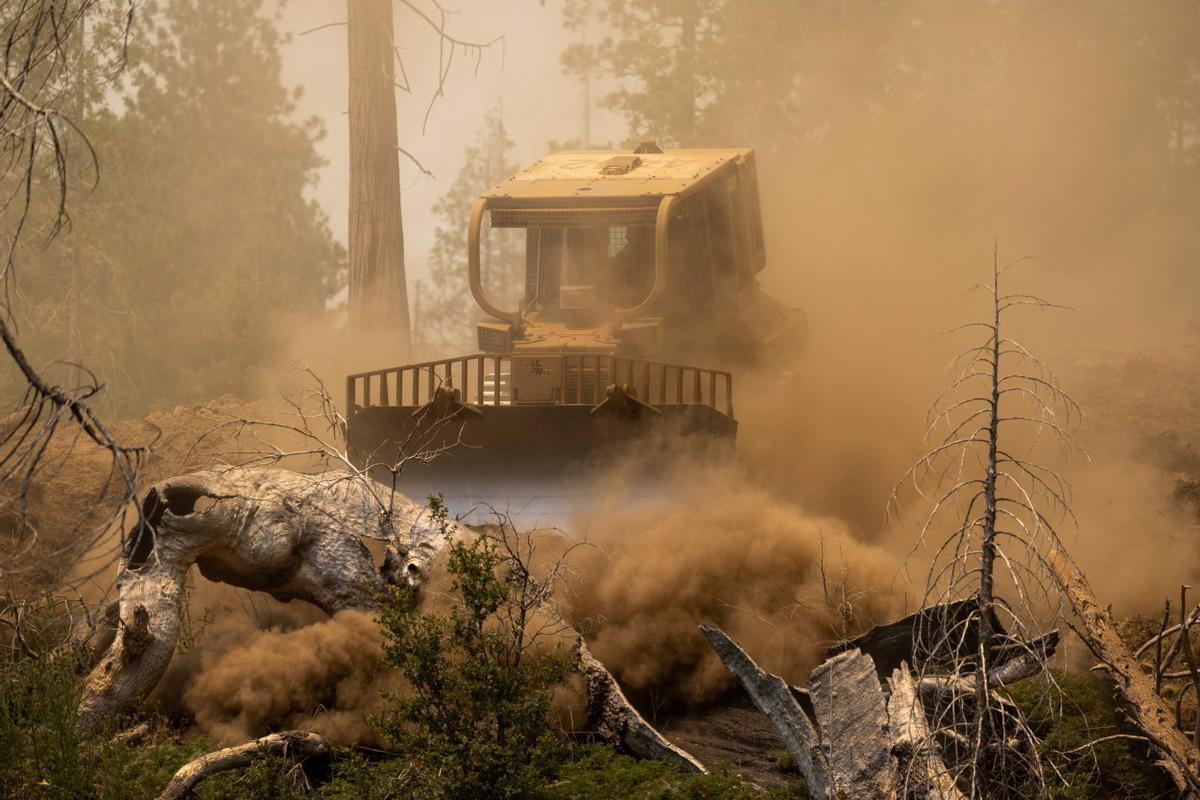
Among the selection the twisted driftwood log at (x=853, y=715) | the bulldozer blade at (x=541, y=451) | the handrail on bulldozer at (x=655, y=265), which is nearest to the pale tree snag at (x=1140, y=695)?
the twisted driftwood log at (x=853, y=715)

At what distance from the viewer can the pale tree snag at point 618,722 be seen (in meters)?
7.96

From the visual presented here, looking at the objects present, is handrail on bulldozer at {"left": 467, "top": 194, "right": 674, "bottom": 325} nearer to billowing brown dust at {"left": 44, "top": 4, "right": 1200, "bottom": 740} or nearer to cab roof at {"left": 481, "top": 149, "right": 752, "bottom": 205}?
cab roof at {"left": 481, "top": 149, "right": 752, "bottom": 205}

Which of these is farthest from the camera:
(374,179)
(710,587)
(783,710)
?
(374,179)

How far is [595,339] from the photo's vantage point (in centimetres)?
1222

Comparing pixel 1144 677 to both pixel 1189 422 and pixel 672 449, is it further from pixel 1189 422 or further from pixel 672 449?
pixel 1189 422

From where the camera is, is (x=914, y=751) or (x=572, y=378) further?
(x=572, y=378)

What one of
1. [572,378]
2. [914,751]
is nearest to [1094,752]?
[914,751]

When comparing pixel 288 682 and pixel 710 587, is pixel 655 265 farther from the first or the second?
pixel 288 682

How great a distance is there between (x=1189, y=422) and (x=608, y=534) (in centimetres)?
1004

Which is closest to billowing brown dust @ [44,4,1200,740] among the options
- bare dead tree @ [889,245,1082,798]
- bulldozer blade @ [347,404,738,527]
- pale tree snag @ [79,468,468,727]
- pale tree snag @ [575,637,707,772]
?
bulldozer blade @ [347,404,738,527]

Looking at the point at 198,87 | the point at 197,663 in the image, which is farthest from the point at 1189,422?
the point at 198,87

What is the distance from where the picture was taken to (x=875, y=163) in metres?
25.2

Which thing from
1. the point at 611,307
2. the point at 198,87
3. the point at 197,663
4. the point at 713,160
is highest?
the point at 198,87

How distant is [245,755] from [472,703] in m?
1.25
